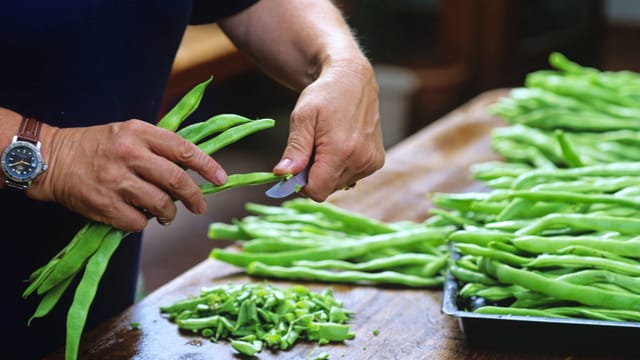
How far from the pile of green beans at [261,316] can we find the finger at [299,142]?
0.33m

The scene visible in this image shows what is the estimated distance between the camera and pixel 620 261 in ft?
6.78

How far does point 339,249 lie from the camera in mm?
2463

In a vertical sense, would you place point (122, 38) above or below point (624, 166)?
above

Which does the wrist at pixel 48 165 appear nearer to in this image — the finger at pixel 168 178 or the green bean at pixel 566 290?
the finger at pixel 168 178

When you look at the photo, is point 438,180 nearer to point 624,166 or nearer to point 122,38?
point 624,166

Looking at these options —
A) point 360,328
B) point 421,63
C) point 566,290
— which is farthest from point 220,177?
point 421,63

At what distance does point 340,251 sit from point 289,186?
54 cm

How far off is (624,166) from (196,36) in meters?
2.90

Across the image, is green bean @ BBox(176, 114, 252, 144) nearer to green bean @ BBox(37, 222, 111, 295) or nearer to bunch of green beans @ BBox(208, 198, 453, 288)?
green bean @ BBox(37, 222, 111, 295)

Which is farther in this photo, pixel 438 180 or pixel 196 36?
pixel 196 36

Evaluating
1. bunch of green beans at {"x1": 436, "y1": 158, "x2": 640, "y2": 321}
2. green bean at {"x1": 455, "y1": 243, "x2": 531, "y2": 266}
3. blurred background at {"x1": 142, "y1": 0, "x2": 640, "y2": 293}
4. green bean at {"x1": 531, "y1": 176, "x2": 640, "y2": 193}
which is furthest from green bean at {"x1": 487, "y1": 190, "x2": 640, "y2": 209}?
blurred background at {"x1": 142, "y1": 0, "x2": 640, "y2": 293}

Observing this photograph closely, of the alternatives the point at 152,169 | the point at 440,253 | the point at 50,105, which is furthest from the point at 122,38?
the point at 440,253

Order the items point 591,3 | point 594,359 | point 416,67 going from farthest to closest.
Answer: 1. point 591,3
2. point 416,67
3. point 594,359

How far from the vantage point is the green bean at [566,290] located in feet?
6.40
